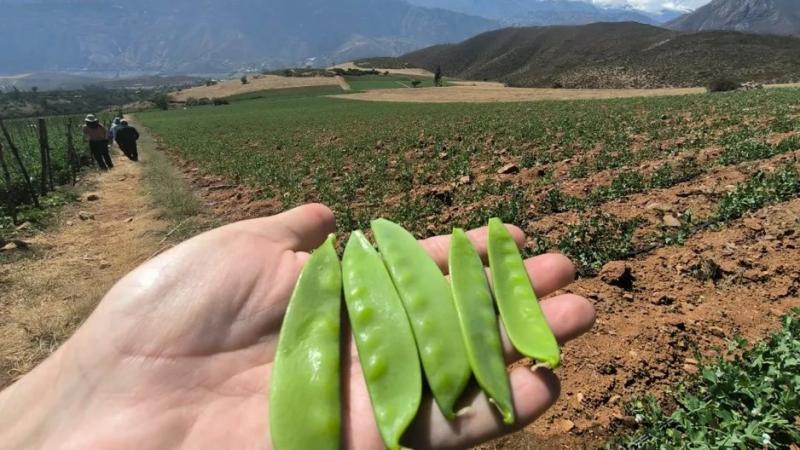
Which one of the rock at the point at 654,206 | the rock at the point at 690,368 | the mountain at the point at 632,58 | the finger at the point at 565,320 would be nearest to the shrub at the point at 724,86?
the mountain at the point at 632,58

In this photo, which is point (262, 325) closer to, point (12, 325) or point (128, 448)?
point (128, 448)

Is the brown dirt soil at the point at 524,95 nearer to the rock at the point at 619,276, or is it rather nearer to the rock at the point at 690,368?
the rock at the point at 619,276

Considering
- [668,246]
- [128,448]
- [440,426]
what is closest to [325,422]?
[440,426]

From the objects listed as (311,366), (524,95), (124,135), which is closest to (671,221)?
(311,366)

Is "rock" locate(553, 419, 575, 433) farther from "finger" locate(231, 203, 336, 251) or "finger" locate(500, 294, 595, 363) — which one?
"finger" locate(231, 203, 336, 251)

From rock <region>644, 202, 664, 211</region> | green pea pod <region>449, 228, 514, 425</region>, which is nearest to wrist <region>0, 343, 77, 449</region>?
green pea pod <region>449, 228, 514, 425</region>
